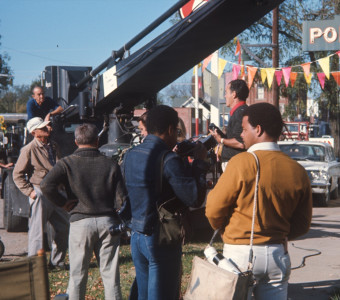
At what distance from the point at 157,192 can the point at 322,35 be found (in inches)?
579

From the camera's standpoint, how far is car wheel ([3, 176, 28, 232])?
9.93 metres

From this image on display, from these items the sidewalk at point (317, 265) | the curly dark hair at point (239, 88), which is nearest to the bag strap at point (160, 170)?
the curly dark hair at point (239, 88)

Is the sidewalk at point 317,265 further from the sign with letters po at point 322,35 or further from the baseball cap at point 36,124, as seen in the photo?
the sign with letters po at point 322,35

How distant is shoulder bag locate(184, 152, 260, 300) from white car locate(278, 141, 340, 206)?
39.9ft

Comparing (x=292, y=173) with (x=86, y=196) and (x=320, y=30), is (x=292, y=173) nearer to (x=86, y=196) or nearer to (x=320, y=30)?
(x=86, y=196)

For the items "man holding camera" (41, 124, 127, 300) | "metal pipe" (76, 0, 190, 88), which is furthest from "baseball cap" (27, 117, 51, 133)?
"man holding camera" (41, 124, 127, 300)

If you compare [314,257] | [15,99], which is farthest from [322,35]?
[15,99]

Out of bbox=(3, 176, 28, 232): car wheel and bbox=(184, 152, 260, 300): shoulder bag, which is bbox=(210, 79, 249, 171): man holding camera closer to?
bbox=(184, 152, 260, 300): shoulder bag

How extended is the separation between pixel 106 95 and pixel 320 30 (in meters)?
10.8

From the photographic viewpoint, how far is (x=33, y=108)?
28.4ft

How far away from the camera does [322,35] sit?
1727cm

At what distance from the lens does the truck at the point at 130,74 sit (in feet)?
23.6

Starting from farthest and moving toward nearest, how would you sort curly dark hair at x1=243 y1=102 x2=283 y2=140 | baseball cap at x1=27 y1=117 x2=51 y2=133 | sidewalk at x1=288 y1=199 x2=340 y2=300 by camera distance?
baseball cap at x1=27 y1=117 x2=51 y2=133, sidewalk at x1=288 y1=199 x2=340 y2=300, curly dark hair at x1=243 y1=102 x2=283 y2=140

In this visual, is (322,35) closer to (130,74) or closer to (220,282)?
(130,74)
